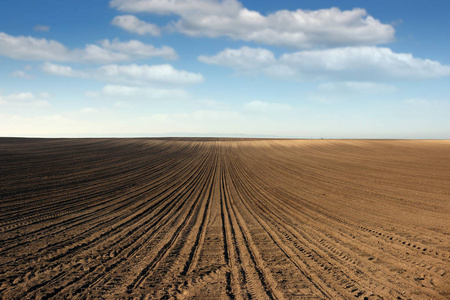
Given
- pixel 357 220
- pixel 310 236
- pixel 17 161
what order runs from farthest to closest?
pixel 17 161 → pixel 357 220 → pixel 310 236

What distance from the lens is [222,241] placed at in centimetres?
766

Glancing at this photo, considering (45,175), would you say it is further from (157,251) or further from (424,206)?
(424,206)

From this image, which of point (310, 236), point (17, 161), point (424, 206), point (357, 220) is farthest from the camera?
point (17, 161)

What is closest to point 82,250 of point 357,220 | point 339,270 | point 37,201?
point 339,270

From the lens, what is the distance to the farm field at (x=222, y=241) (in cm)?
516

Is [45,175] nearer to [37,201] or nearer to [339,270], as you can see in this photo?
[37,201]

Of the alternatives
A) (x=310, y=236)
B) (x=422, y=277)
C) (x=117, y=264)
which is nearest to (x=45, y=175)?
(x=117, y=264)

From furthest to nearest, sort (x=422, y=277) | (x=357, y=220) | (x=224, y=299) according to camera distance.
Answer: (x=357, y=220) → (x=422, y=277) → (x=224, y=299)

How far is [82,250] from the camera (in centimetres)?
685

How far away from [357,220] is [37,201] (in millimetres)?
11977

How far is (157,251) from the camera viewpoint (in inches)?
270

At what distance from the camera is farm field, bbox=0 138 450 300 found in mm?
5164

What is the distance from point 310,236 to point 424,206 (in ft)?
21.5

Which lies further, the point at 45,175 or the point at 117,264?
the point at 45,175
